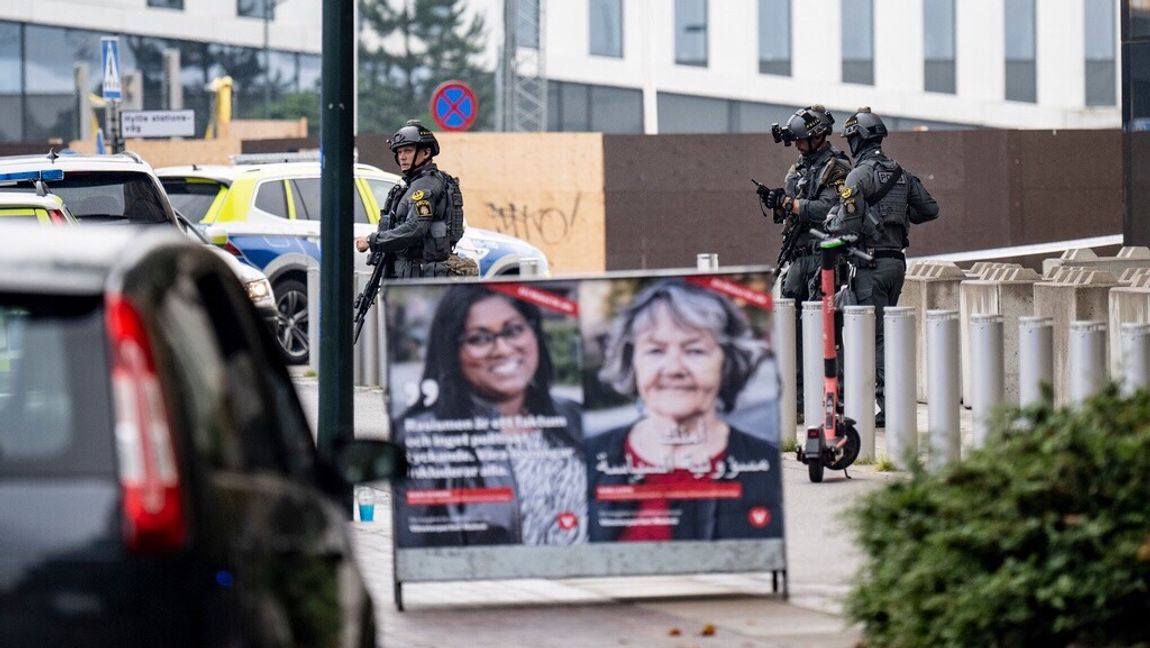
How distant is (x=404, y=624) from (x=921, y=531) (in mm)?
2101

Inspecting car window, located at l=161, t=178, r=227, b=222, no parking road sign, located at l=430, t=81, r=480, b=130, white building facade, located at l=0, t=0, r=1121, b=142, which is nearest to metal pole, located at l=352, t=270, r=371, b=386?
car window, located at l=161, t=178, r=227, b=222

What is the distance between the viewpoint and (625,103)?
61562 mm

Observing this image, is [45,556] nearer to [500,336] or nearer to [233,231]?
[500,336]

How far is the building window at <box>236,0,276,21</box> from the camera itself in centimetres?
6431

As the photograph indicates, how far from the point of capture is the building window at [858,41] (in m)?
57.2

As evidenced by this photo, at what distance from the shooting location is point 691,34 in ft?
193

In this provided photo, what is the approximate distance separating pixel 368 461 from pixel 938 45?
5380 cm

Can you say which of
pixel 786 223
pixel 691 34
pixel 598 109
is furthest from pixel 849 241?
pixel 598 109

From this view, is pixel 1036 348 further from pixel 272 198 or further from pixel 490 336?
pixel 272 198

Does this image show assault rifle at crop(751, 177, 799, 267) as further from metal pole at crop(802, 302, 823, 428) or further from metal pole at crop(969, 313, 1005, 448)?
metal pole at crop(969, 313, 1005, 448)

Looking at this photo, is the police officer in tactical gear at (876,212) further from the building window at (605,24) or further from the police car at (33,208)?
the building window at (605,24)

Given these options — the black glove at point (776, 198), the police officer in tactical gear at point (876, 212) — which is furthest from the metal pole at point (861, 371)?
the black glove at point (776, 198)

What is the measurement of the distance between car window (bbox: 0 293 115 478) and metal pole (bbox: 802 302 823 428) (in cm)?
910

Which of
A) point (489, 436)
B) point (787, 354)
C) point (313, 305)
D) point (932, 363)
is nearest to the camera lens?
point (489, 436)
